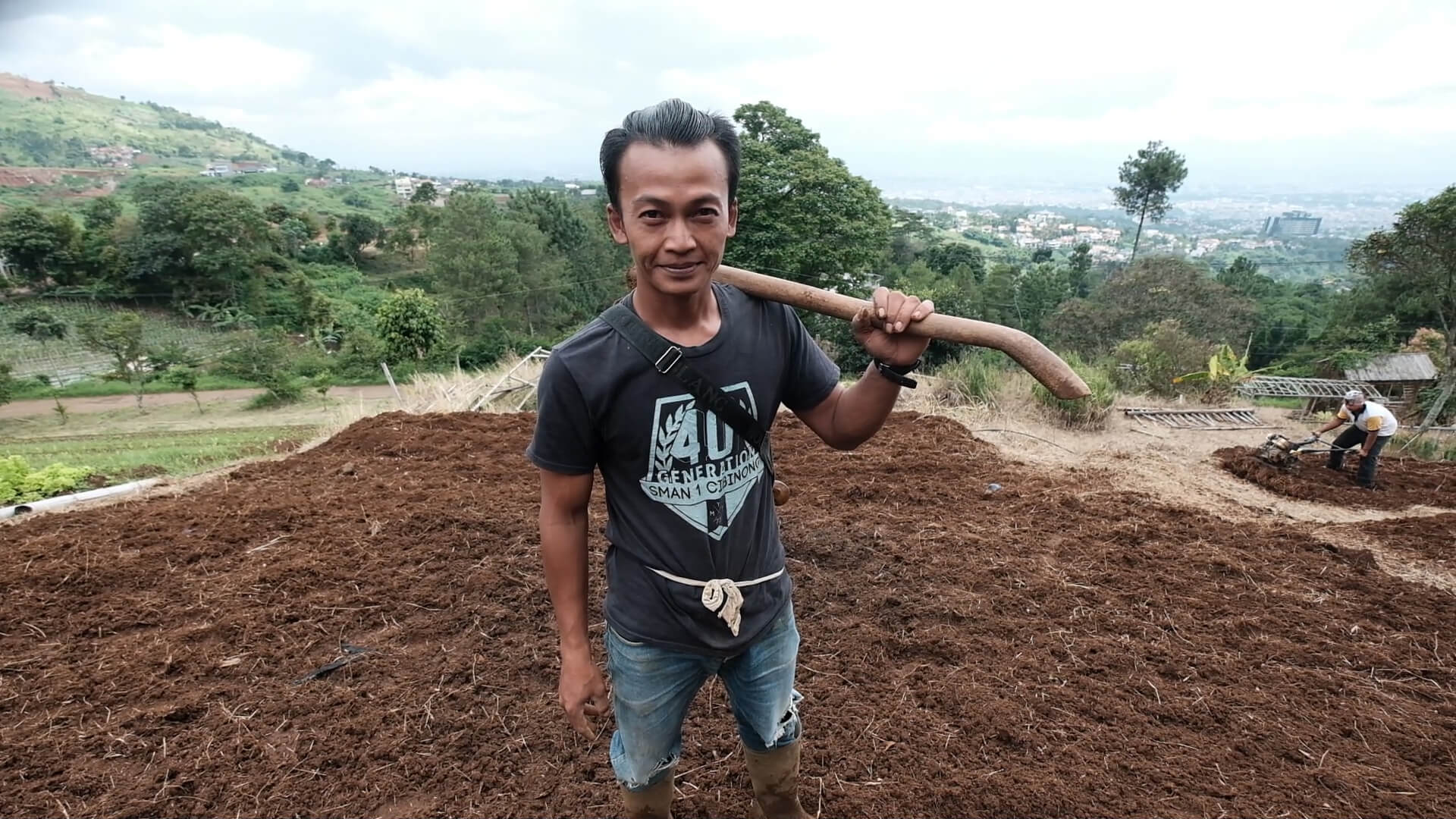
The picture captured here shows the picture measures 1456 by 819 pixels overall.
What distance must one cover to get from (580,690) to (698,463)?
506 millimetres

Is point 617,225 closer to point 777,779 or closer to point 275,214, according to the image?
point 777,779

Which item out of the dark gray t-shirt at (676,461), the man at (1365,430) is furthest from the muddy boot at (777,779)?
the man at (1365,430)

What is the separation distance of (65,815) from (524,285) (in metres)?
30.6

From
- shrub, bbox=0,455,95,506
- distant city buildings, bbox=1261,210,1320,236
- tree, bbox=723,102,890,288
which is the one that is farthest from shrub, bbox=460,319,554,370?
distant city buildings, bbox=1261,210,1320,236

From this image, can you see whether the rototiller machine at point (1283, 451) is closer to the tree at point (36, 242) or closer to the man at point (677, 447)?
the man at point (677, 447)

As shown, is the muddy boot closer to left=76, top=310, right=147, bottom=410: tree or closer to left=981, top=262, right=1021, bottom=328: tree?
left=76, top=310, right=147, bottom=410: tree

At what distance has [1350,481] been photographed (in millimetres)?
5668

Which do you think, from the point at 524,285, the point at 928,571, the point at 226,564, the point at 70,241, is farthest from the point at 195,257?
the point at 928,571

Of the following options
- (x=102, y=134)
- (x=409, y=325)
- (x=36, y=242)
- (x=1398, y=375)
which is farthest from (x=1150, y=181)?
(x=102, y=134)

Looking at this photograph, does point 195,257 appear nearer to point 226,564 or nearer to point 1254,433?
point 226,564

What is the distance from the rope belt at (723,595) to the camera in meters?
1.18

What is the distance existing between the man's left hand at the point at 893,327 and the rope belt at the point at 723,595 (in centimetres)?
51

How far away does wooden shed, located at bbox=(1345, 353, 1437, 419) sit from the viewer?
61.7ft

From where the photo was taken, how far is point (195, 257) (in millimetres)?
34562
